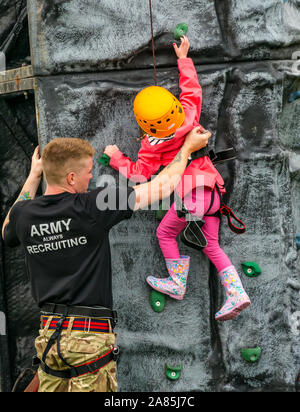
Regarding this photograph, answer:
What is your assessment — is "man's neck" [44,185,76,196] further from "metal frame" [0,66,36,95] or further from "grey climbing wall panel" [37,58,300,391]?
"metal frame" [0,66,36,95]

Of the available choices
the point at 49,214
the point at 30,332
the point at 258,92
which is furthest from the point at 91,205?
the point at 30,332

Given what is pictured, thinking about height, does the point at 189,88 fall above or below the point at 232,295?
above

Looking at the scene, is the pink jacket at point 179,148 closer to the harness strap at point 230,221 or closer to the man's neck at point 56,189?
the harness strap at point 230,221

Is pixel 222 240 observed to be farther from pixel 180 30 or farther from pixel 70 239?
pixel 180 30

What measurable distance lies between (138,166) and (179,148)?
0.94ft

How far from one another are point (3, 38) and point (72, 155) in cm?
170

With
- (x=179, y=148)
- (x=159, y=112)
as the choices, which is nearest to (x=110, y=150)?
(x=179, y=148)

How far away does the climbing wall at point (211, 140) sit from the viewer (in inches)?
119

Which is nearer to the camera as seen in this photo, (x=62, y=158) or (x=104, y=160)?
(x=62, y=158)

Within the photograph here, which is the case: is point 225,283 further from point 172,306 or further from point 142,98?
point 142,98

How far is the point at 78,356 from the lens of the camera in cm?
242

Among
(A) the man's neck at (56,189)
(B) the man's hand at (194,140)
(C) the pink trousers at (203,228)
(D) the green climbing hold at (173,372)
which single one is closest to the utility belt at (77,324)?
(A) the man's neck at (56,189)

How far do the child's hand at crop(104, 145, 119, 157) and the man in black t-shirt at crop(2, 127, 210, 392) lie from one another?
1.99 feet

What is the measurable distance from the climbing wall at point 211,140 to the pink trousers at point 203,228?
157 mm
